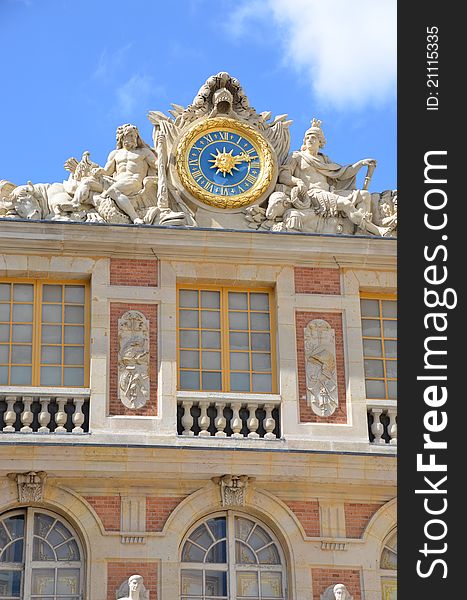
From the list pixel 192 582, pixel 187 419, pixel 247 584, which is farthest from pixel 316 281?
pixel 192 582

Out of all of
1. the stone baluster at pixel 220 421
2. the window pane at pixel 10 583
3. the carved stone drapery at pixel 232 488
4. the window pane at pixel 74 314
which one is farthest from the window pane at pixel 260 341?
the window pane at pixel 10 583

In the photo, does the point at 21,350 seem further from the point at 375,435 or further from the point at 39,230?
the point at 375,435

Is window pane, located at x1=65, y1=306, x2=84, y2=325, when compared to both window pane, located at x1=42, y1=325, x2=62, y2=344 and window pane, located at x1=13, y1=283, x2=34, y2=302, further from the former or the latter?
window pane, located at x1=13, y1=283, x2=34, y2=302

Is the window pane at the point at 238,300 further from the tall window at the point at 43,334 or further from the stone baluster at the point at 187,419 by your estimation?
the tall window at the point at 43,334

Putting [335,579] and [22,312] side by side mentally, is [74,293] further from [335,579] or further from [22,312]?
[335,579]

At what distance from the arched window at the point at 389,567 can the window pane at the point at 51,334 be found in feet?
17.5

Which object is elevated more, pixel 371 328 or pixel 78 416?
pixel 371 328

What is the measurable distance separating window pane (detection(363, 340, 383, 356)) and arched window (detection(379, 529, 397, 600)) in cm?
264

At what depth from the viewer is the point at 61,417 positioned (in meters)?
23.4

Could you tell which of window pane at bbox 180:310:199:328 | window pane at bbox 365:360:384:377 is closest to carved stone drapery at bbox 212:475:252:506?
window pane at bbox 180:310:199:328

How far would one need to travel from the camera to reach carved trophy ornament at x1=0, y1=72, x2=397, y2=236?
24.9 metres

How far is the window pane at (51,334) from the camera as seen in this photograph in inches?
950

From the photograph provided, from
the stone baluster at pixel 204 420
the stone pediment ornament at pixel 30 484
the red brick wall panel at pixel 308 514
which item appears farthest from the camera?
the stone baluster at pixel 204 420

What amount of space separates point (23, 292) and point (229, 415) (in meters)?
3.42
